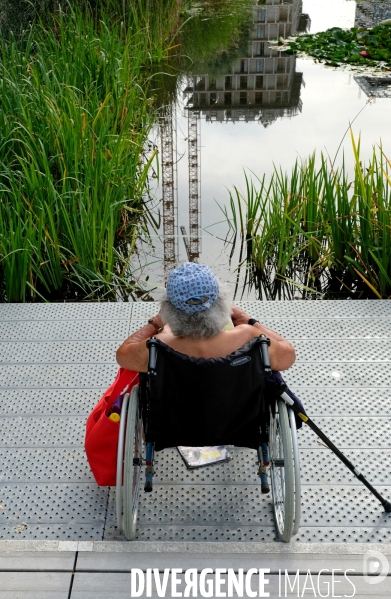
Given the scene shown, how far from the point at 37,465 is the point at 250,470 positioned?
72 centimetres

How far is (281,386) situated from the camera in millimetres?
1946

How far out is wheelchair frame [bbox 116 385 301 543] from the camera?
1.90m

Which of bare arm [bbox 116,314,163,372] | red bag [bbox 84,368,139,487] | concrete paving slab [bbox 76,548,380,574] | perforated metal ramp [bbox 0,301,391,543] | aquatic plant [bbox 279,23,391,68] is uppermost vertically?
aquatic plant [bbox 279,23,391,68]

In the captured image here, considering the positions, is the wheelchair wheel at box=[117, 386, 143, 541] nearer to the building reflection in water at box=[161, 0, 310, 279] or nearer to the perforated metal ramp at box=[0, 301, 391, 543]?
the perforated metal ramp at box=[0, 301, 391, 543]

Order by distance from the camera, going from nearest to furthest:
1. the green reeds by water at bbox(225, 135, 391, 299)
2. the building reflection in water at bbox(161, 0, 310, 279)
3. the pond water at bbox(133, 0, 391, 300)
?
the green reeds by water at bbox(225, 135, 391, 299)
the pond water at bbox(133, 0, 391, 300)
the building reflection in water at bbox(161, 0, 310, 279)

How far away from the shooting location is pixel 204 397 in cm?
194

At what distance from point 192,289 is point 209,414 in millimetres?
353

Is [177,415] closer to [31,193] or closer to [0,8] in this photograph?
[31,193]

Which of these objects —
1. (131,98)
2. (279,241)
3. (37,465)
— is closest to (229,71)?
(131,98)

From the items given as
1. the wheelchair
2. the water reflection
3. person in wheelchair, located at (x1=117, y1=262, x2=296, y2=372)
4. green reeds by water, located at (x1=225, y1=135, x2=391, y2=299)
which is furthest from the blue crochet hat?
the water reflection

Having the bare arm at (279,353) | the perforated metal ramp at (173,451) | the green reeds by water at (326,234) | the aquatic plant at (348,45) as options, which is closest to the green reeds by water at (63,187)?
the perforated metal ramp at (173,451)

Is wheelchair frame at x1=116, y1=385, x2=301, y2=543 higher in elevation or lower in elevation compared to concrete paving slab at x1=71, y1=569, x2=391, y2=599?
higher

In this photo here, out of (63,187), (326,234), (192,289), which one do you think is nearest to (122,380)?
(192,289)

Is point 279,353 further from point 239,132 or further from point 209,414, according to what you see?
point 239,132
